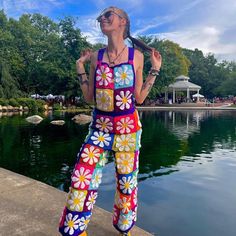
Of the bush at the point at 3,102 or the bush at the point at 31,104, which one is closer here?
the bush at the point at 3,102

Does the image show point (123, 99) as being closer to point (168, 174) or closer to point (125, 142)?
point (125, 142)

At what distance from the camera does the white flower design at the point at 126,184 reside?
2.32 metres

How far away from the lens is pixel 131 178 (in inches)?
92.0

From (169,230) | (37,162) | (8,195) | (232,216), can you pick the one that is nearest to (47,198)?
(8,195)

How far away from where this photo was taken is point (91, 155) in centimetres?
220

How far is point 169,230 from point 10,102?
24953mm

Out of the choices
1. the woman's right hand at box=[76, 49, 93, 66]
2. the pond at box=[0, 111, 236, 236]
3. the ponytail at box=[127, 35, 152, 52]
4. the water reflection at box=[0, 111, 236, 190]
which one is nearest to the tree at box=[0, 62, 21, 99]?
the water reflection at box=[0, 111, 236, 190]

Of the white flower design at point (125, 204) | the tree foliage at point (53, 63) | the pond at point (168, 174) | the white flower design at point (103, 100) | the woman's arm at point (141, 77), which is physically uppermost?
the tree foliage at point (53, 63)

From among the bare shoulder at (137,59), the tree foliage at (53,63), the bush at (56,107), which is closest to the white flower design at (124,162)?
the bare shoulder at (137,59)

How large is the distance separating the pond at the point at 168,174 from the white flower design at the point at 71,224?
7.34 ft

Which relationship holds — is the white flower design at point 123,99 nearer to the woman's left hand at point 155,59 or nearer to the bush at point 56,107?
the woman's left hand at point 155,59

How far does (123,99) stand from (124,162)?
0.46 m

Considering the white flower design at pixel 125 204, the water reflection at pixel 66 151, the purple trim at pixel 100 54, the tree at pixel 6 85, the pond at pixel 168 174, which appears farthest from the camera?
the tree at pixel 6 85

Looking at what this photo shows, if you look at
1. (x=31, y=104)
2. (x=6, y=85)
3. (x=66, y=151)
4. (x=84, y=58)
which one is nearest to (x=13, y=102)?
(x=31, y=104)
